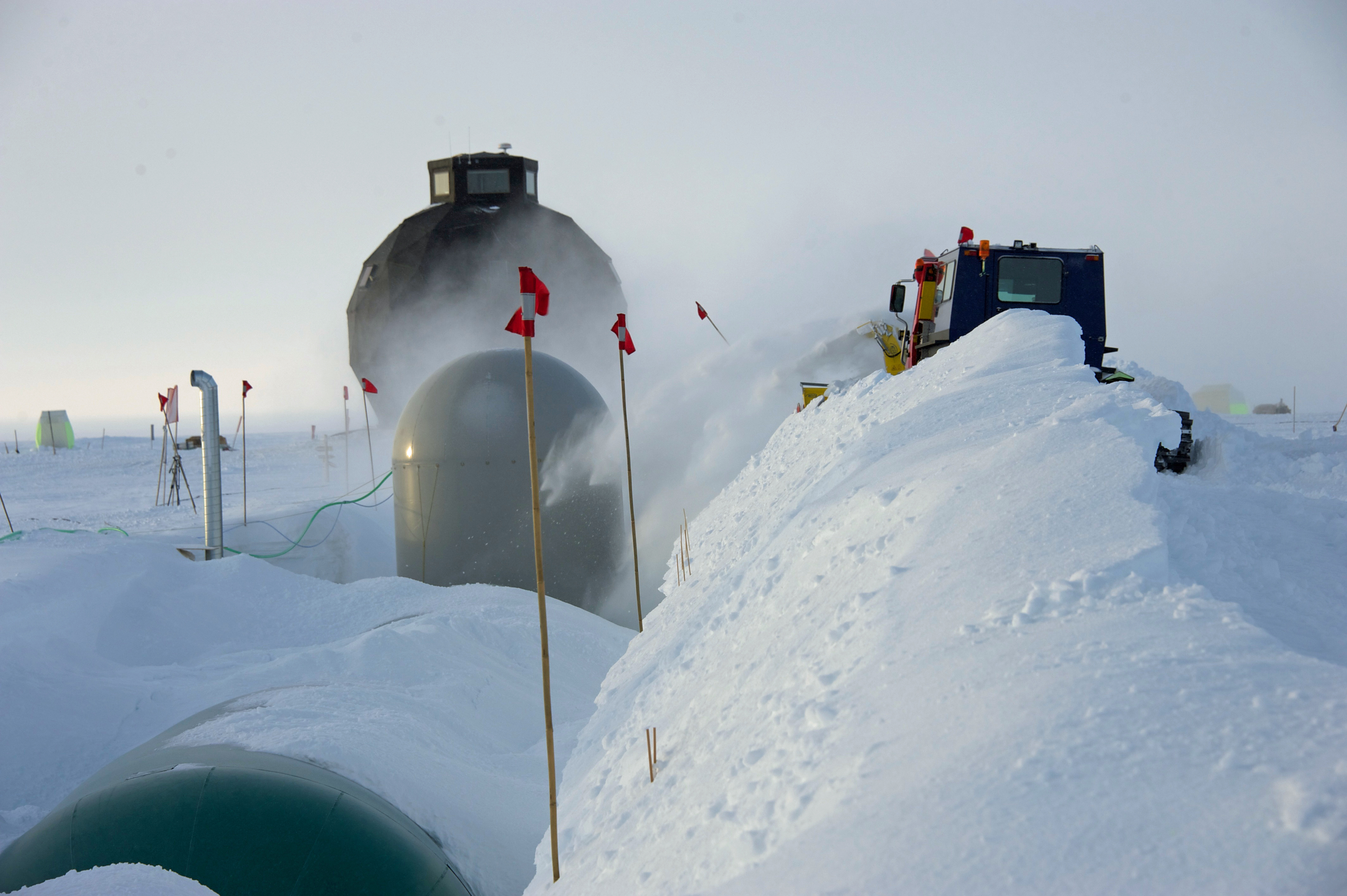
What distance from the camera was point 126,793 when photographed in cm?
371

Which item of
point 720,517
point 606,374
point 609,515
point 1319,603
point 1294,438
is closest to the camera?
point 1319,603

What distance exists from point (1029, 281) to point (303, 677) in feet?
30.4

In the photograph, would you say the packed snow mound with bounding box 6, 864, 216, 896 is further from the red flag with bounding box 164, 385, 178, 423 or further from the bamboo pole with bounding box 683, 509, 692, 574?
the red flag with bounding box 164, 385, 178, 423

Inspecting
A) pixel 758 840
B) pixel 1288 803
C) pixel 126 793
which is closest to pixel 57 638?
pixel 126 793

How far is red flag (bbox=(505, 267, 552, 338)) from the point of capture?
12.5ft

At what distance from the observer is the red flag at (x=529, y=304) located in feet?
12.5

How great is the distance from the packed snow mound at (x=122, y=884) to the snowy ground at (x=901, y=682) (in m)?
0.03

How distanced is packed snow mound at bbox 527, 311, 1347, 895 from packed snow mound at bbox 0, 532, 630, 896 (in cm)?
101

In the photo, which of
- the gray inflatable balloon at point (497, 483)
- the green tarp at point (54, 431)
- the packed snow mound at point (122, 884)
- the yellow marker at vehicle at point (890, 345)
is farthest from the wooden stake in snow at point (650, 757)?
the green tarp at point (54, 431)

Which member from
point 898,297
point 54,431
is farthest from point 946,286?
→ point 54,431

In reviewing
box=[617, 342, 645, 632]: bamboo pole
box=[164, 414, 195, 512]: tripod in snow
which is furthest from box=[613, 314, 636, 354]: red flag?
box=[164, 414, 195, 512]: tripod in snow

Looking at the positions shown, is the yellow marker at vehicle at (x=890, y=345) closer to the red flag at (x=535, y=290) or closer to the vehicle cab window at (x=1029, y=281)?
the vehicle cab window at (x=1029, y=281)

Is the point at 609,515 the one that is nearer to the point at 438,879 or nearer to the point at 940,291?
the point at 940,291

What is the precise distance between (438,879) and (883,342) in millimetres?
10319
